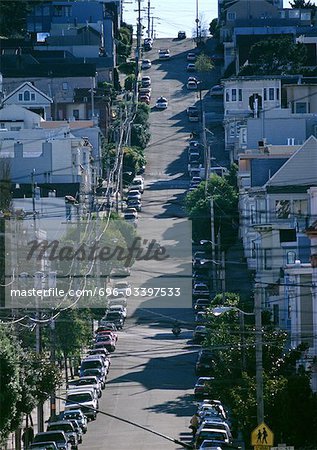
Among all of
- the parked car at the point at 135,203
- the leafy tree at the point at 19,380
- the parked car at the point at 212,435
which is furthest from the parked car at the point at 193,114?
the parked car at the point at 212,435

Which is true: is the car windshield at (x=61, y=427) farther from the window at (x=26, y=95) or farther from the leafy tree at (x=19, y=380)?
the window at (x=26, y=95)

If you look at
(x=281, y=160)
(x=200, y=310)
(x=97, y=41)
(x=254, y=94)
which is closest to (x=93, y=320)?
(x=200, y=310)

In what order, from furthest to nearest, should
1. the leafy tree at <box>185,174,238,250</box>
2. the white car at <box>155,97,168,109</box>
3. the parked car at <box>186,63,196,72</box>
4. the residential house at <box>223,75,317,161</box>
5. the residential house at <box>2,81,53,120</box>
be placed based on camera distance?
the parked car at <box>186,63,196,72</box>, the white car at <box>155,97,168,109</box>, the residential house at <box>2,81,53,120</box>, the residential house at <box>223,75,317,161</box>, the leafy tree at <box>185,174,238,250</box>

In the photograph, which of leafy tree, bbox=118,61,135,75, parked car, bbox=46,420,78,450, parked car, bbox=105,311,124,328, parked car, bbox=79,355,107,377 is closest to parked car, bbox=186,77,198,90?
leafy tree, bbox=118,61,135,75

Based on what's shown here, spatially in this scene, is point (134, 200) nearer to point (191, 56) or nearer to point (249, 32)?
point (249, 32)

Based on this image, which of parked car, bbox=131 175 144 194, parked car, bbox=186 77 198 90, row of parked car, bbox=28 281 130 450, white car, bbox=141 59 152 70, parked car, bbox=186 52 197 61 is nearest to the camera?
row of parked car, bbox=28 281 130 450

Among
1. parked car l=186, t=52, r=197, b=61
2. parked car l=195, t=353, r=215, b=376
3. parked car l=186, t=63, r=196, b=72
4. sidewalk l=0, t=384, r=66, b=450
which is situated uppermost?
parked car l=186, t=52, r=197, b=61

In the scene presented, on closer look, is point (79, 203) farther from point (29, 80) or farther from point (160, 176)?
point (29, 80)

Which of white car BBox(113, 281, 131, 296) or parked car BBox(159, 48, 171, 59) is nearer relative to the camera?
white car BBox(113, 281, 131, 296)

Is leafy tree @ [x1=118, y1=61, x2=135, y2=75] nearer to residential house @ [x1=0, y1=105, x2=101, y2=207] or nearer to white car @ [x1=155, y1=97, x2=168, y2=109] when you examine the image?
white car @ [x1=155, y1=97, x2=168, y2=109]
